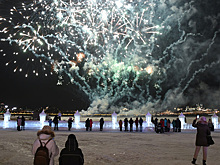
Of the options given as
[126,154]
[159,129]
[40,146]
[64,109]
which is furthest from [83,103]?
[40,146]

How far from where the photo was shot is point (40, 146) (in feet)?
13.9

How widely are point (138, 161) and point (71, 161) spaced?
4.45 meters

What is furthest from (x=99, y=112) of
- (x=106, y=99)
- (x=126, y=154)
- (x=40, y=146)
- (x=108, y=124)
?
(x=40, y=146)

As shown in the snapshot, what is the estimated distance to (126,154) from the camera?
31.2 ft

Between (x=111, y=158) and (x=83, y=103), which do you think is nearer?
(x=111, y=158)

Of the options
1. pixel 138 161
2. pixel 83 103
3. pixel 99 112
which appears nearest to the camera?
pixel 138 161

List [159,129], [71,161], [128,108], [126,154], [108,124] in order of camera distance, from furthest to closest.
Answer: [128,108], [108,124], [159,129], [126,154], [71,161]

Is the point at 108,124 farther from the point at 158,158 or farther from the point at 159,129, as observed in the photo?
the point at 158,158

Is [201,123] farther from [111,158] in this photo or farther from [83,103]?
[83,103]

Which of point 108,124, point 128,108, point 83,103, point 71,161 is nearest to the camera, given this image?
point 71,161

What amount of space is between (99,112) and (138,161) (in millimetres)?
47517

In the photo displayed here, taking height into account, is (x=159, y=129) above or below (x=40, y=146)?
below

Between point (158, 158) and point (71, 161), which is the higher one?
point (71, 161)

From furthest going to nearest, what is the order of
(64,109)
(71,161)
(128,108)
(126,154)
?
(64,109)
(128,108)
(126,154)
(71,161)
